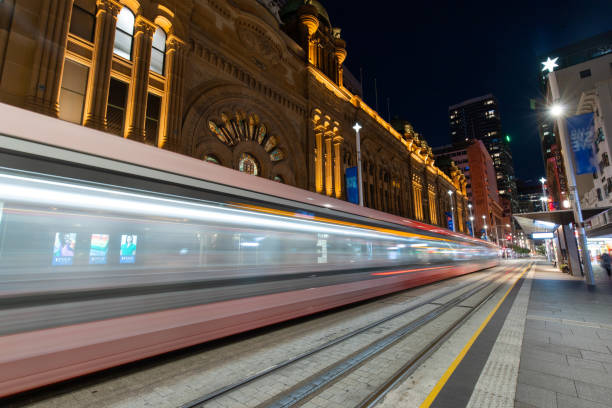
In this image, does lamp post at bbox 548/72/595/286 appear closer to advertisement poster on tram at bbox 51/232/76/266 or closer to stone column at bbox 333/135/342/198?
stone column at bbox 333/135/342/198

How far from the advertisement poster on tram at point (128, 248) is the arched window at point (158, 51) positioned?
591 inches

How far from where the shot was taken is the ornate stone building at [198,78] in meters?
11.5

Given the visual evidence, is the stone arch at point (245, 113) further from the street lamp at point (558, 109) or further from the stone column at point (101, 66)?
the street lamp at point (558, 109)

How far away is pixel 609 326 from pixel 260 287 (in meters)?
7.60

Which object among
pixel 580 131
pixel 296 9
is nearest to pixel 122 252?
pixel 580 131

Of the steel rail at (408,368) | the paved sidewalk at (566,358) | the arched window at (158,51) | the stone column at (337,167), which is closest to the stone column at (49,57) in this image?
the arched window at (158,51)

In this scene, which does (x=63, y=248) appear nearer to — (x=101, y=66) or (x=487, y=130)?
(x=101, y=66)

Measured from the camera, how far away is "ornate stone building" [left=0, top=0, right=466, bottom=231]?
11500mm

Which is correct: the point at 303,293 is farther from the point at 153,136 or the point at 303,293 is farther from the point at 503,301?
the point at 153,136

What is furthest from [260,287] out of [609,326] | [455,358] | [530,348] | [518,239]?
[518,239]

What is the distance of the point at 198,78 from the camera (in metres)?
16.9

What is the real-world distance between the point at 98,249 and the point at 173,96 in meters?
13.9

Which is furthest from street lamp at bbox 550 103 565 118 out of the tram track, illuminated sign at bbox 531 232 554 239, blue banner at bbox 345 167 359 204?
illuminated sign at bbox 531 232 554 239

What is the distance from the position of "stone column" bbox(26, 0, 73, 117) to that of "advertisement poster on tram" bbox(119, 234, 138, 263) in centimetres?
1118
